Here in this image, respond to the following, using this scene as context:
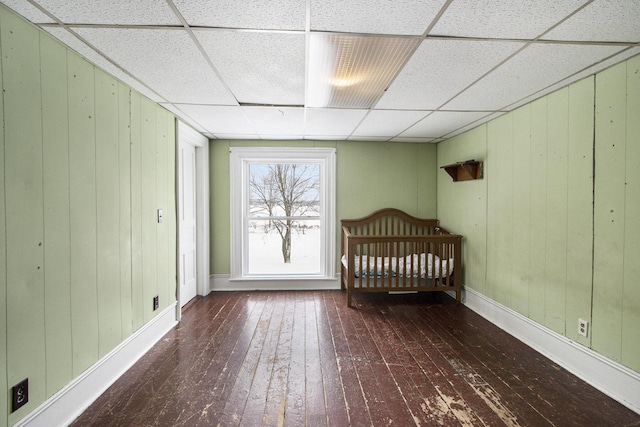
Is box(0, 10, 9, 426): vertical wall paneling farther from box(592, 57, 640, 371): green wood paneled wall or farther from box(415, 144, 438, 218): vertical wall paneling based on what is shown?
box(415, 144, 438, 218): vertical wall paneling

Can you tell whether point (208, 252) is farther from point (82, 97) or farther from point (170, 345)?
point (82, 97)

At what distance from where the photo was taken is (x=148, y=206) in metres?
2.51

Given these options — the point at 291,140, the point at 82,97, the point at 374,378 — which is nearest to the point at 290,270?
the point at 291,140

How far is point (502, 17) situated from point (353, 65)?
0.79m

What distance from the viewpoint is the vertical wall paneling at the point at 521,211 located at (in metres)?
2.56

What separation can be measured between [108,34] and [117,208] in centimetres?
111

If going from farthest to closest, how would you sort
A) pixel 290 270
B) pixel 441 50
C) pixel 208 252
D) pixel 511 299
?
pixel 290 270 < pixel 208 252 < pixel 511 299 < pixel 441 50

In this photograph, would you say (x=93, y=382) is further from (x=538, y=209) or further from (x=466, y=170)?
(x=466, y=170)

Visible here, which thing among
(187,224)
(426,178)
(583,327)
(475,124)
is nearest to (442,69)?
(475,124)

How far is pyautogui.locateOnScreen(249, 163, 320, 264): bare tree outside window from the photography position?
167 inches

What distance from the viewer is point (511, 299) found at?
278 cm

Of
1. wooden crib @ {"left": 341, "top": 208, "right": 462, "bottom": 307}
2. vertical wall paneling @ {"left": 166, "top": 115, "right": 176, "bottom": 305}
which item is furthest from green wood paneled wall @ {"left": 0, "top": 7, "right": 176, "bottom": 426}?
wooden crib @ {"left": 341, "top": 208, "right": 462, "bottom": 307}

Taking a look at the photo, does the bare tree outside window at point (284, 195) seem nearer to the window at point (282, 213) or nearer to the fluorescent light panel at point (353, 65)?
the window at point (282, 213)

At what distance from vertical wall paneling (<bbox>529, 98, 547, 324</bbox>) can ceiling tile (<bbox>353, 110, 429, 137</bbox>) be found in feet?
2.88
